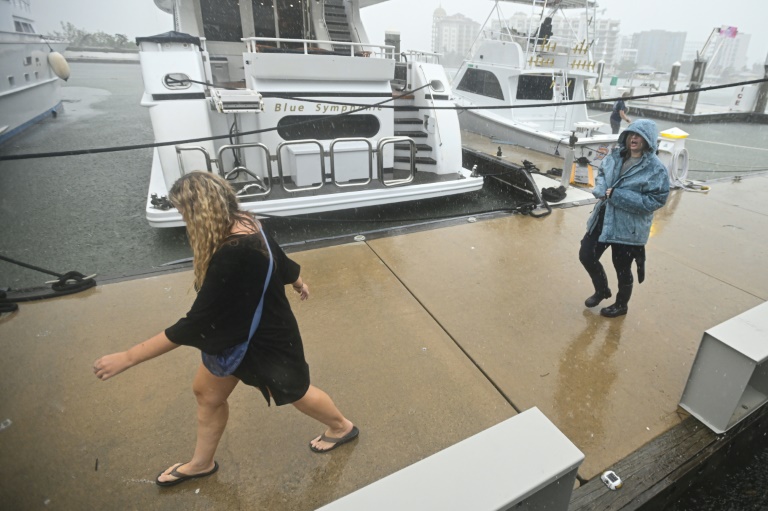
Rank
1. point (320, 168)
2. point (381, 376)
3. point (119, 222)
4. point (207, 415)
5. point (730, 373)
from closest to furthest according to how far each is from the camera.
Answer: point (207, 415)
point (730, 373)
point (381, 376)
point (320, 168)
point (119, 222)

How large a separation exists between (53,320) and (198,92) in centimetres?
327

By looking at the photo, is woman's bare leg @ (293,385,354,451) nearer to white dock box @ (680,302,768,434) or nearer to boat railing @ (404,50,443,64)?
white dock box @ (680,302,768,434)

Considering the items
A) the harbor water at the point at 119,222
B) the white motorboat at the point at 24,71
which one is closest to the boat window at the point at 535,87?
the harbor water at the point at 119,222

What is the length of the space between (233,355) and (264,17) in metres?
8.32

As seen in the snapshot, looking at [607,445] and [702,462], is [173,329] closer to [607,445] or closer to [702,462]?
[607,445]

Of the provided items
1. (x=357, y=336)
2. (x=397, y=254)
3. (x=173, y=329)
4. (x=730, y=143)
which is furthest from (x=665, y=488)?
(x=730, y=143)

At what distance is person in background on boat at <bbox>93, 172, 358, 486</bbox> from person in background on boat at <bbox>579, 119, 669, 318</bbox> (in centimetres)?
230

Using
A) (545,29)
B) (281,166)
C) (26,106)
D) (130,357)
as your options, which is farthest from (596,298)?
(26,106)

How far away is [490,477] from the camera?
1.30 meters

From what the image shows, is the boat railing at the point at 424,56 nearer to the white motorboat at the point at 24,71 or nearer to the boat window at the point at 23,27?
the white motorboat at the point at 24,71

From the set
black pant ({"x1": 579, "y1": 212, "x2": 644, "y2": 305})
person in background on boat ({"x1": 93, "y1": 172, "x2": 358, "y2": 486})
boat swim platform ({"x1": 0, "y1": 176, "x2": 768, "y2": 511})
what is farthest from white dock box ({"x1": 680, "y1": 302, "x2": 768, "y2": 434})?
person in background on boat ({"x1": 93, "y1": 172, "x2": 358, "y2": 486})

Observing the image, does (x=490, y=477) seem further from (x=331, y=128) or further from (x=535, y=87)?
(x=535, y=87)

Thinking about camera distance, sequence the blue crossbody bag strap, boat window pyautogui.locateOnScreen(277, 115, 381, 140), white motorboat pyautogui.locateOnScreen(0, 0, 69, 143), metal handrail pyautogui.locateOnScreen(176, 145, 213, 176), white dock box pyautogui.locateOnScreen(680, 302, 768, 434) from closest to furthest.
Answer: the blue crossbody bag strap, white dock box pyautogui.locateOnScreen(680, 302, 768, 434), metal handrail pyautogui.locateOnScreen(176, 145, 213, 176), boat window pyautogui.locateOnScreen(277, 115, 381, 140), white motorboat pyautogui.locateOnScreen(0, 0, 69, 143)

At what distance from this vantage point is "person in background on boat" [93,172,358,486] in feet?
5.03
